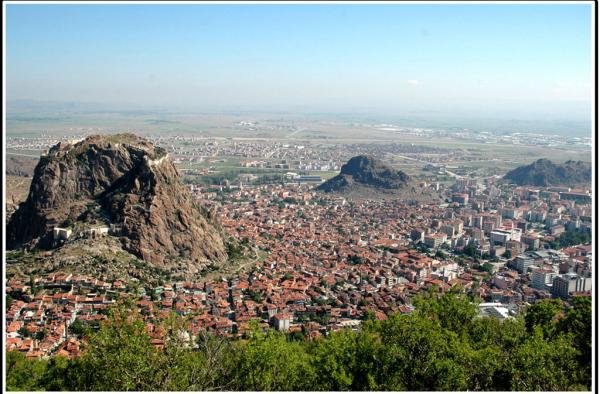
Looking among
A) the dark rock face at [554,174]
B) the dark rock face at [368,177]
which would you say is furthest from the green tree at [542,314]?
the dark rock face at [554,174]

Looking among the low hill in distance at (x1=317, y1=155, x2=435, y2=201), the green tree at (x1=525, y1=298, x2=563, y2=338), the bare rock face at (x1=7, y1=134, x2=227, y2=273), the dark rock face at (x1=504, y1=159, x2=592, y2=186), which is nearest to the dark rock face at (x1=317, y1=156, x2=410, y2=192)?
the low hill in distance at (x1=317, y1=155, x2=435, y2=201)

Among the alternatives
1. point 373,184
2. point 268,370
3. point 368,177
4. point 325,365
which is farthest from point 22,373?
point 368,177

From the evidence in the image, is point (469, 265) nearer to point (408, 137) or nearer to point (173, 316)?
point (173, 316)

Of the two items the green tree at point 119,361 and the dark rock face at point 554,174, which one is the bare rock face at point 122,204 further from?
the dark rock face at point 554,174

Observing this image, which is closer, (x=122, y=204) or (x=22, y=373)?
(x=22, y=373)

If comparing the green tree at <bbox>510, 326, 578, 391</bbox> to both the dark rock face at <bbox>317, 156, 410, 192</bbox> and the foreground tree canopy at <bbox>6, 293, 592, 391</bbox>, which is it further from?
the dark rock face at <bbox>317, 156, 410, 192</bbox>

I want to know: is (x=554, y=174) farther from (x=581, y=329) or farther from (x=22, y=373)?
(x=22, y=373)
